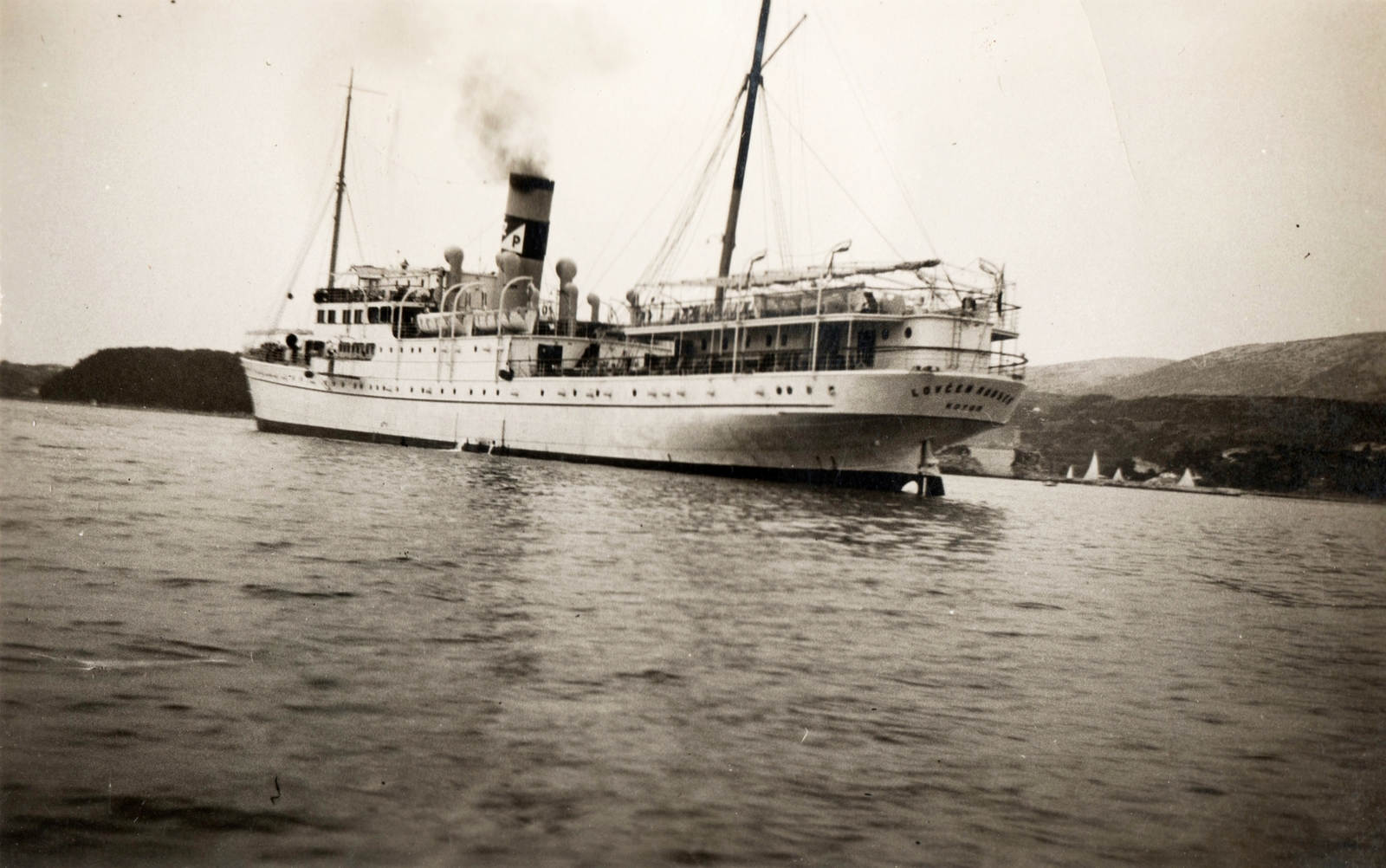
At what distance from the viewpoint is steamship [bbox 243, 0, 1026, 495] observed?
29047mm

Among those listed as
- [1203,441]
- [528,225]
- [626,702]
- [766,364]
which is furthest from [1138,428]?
[626,702]

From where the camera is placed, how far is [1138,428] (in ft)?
155

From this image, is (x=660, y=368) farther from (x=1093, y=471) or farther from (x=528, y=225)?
(x=1093, y=471)

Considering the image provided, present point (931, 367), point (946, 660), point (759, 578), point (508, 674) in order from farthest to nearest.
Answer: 1. point (931, 367)
2. point (759, 578)
3. point (946, 660)
4. point (508, 674)

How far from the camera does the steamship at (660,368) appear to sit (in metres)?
29.0

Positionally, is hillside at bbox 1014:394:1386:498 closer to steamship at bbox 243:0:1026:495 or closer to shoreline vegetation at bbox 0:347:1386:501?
shoreline vegetation at bbox 0:347:1386:501

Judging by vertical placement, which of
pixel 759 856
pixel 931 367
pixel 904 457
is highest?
pixel 931 367

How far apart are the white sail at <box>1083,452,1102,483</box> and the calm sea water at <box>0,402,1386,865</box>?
38.5m

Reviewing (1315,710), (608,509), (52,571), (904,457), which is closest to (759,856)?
(1315,710)

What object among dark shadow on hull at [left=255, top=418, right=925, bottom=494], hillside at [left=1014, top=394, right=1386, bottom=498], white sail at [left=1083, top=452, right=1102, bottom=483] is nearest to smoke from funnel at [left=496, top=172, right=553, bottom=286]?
dark shadow on hull at [left=255, top=418, right=925, bottom=494]

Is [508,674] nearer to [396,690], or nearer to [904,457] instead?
[396,690]

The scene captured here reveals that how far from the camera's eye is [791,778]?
18.8 feet

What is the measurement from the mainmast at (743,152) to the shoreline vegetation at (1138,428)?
→ 15.7 meters

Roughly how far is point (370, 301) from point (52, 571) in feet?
124
